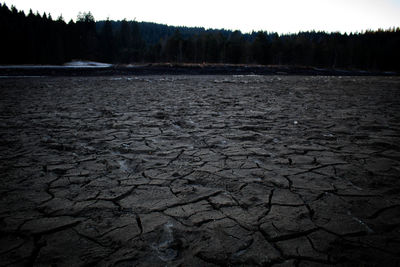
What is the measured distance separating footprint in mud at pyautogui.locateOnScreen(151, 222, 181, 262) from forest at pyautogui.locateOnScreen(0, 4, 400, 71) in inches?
1668

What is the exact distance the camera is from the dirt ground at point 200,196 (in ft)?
4.46

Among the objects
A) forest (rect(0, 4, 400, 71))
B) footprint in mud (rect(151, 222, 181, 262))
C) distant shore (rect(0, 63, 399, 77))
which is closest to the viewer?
footprint in mud (rect(151, 222, 181, 262))

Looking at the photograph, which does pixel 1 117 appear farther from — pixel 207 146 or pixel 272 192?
pixel 272 192

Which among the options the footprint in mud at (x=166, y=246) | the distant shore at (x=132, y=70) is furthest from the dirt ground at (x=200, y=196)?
the distant shore at (x=132, y=70)

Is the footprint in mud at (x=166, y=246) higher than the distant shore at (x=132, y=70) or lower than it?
lower

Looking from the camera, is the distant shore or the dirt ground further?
the distant shore

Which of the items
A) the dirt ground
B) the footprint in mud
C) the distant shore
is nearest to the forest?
the distant shore

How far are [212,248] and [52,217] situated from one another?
4.06ft

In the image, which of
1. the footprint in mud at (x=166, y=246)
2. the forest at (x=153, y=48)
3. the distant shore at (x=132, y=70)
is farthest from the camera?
the forest at (x=153, y=48)

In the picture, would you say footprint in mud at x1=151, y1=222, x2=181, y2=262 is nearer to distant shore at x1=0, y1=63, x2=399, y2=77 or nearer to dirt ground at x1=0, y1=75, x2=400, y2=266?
dirt ground at x1=0, y1=75, x2=400, y2=266

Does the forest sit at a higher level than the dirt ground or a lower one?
higher

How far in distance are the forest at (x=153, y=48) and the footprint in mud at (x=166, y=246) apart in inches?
1668

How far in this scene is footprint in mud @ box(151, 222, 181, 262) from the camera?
1.32 meters

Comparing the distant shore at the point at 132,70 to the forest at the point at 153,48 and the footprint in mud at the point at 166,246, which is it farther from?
the footprint in mud at the point at 166,246
